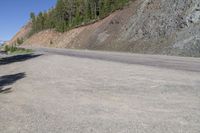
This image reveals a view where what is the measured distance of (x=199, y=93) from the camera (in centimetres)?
1195

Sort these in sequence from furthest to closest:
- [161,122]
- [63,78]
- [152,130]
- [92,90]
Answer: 1. [63,78]
2. [92,90]
3. [161,122]
4. [152,130]

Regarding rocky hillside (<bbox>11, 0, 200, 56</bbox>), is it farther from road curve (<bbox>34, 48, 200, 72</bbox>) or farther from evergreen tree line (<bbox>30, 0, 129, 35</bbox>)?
evergreen tree line (<bbox>30, 0, 129, 35</bbox>)

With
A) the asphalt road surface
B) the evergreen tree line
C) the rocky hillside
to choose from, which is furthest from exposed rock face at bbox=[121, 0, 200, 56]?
the evergreen tree line

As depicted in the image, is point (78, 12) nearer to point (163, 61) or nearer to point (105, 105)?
point (163, 61)

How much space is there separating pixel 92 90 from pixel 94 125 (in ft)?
17.4

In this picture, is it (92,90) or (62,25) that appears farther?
(62,25)

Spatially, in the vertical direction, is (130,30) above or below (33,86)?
above

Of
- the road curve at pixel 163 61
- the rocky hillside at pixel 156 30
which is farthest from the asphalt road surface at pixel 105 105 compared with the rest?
the rocky hillside at pixel 156 30

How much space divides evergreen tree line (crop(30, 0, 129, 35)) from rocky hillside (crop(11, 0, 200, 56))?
1415 centimetres

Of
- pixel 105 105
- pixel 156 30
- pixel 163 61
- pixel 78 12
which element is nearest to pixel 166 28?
pixel 156 30

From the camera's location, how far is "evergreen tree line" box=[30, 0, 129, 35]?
275 feet

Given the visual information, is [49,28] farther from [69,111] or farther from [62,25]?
[69,111]

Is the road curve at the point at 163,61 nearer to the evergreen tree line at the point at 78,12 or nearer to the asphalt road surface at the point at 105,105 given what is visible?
the asphalt road surface at the point at 105,105

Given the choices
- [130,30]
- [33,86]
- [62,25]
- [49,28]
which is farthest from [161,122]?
[49,28]
